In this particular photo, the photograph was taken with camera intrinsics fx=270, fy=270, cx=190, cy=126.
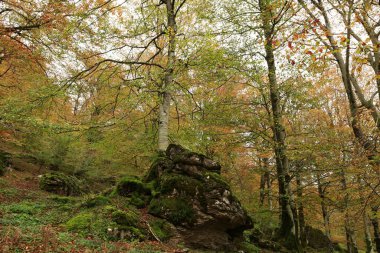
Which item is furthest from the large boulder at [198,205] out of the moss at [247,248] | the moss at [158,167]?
the moss at [247,248]

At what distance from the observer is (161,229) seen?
783cm

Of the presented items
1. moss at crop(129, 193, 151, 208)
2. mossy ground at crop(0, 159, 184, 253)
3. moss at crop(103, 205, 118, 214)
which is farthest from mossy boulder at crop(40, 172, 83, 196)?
moss at crop(103, 205, 118, 214)

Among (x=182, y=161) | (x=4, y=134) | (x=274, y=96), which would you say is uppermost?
(x=274, y=96)

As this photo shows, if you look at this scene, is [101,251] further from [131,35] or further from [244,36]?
[244,36]

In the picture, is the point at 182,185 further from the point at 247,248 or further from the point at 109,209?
the point at 247,248

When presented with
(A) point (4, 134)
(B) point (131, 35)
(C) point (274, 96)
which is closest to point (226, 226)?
(C) point (274, 96)

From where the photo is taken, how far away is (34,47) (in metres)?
13.0

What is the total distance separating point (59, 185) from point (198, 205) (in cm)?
892

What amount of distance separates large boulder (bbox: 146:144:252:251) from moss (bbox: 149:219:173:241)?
223 millimetres

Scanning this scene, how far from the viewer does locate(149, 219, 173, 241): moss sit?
7523 mm

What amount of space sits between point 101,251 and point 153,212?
3.23m

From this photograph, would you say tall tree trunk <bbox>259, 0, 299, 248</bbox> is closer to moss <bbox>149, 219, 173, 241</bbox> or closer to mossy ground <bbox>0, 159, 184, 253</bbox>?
moss <bbox>149, 219, 173, 241</bbox>

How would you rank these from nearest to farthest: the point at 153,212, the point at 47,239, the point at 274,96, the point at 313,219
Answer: the point at 47,239
the point at 153,212
the point at 274,96
the point at 313,219

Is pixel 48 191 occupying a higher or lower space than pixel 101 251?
higher
